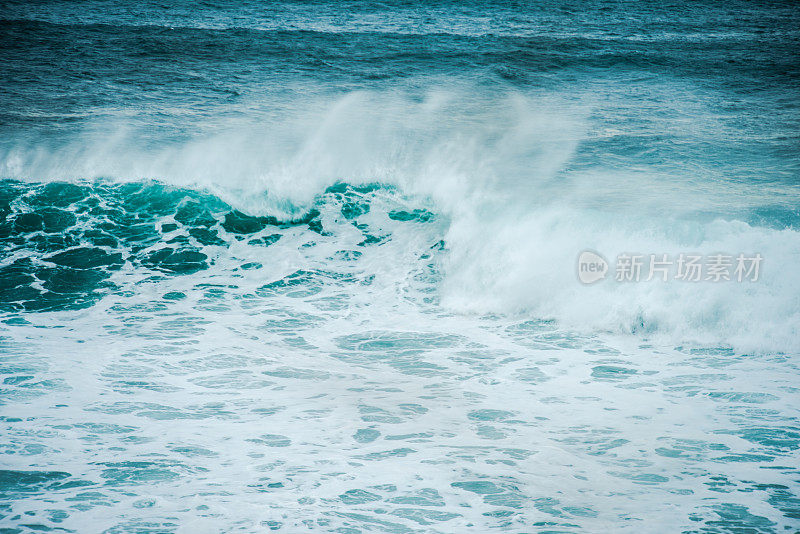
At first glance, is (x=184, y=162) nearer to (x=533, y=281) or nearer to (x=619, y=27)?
(x=533, y=281)

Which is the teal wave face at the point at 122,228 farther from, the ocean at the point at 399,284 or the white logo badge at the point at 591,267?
the white logo badge at the point at 591,267

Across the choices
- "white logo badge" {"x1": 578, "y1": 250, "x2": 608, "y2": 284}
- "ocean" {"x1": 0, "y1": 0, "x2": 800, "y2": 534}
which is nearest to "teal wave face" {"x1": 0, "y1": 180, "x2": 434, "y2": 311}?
"ocean" {"x1": 0, "y1": 0, "x2": 800, "y2": 534}

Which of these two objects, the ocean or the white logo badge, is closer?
the ocean

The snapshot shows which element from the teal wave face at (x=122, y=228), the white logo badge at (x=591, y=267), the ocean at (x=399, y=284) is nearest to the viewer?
the ocean at (x=399, y=284)

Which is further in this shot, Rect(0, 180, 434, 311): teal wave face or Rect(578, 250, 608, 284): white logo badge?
Rect(0, 180, 434, 311): teal wave face

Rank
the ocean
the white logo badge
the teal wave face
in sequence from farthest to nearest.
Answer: the teal wave face → the white logo badge → the ocean

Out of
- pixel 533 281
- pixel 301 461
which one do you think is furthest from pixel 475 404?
pixel 533 281

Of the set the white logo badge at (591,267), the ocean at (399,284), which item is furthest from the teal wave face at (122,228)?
the white logo badge at (591,267)

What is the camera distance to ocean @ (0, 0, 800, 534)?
496 cm

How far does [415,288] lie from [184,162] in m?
5.25

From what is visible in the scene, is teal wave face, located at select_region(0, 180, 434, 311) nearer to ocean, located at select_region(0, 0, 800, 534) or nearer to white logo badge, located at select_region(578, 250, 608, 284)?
ocean, located at select_region(0, 0, 800, 534)

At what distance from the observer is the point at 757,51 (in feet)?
56.2

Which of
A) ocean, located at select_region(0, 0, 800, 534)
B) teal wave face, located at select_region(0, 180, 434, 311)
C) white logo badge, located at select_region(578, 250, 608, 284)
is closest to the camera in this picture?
ocean, located at select_region(0, 0, 800, 534)

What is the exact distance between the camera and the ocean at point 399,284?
496 centimetres
